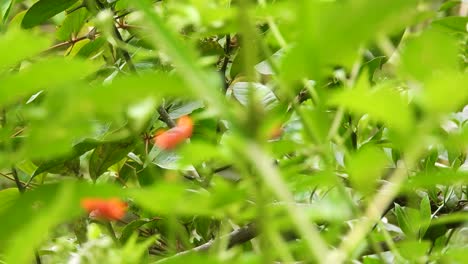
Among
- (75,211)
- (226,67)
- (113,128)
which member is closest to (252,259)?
(75,211)

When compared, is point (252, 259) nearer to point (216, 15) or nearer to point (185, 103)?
point (216, 15)

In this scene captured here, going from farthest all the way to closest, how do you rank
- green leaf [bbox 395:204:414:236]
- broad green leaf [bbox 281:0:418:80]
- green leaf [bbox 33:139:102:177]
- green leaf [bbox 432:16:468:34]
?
green leaf [bbox 432:16:468:34]
green leaf [bbox 33:139:102:177]
green leaf [bbox 395:204:414:236]
broad green leaf [bbox 281:0:418:80]

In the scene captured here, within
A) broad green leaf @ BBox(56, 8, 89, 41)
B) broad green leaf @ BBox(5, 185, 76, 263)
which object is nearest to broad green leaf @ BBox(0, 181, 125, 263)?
broad green leaf @ BBox(5, 185, 76, 263)

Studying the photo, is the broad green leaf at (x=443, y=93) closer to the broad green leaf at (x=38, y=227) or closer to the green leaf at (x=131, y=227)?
the broad green leaf at (x=38, y=227)

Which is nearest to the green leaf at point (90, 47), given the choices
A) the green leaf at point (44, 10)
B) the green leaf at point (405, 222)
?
the green leaf at point (44, 10)

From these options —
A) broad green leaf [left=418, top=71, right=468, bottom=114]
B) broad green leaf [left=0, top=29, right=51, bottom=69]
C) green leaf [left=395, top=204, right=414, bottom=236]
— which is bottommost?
green leaf [left=395, top=204, right=414, bottom=236]

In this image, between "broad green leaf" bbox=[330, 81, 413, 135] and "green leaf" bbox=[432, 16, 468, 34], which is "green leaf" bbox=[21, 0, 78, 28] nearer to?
"green leaf" bbox=[432, 16, 468, 34]

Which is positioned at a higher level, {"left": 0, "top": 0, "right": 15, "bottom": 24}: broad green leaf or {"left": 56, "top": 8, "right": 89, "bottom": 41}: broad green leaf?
{"left": 0, "top": 0, "right": 15, "bottom": 24}: broad green leaf
